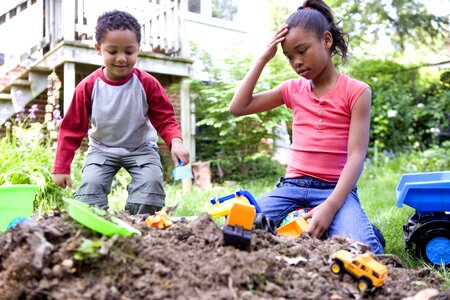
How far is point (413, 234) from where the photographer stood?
218 cm

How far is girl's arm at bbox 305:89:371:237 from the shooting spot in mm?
2037

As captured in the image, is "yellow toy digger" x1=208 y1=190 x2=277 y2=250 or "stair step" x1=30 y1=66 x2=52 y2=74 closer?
"yellow toy digger" x1=208 y1=190 x2=277 y2=250

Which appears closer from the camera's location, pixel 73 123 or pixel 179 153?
pixel 179 153

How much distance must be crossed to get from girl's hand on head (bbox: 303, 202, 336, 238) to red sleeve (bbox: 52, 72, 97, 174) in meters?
1.37

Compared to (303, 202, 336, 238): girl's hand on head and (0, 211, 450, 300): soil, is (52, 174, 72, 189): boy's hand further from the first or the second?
(303, 202, 336, 238): girl's hand on head

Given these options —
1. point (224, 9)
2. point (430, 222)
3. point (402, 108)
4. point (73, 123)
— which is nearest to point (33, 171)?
point (73, 123)

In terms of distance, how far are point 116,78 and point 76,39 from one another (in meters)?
4.05

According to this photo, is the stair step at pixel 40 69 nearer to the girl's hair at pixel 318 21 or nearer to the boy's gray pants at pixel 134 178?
the boy's gray pants at pixel 134 178

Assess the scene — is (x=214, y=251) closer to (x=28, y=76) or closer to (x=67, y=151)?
(x=67, y=151)

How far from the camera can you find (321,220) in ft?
6.68

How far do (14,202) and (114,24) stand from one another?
1043 millimetres

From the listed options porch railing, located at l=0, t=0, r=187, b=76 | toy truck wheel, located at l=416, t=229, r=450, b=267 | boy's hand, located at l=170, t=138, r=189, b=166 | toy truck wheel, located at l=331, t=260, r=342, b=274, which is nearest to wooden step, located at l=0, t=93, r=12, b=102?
porch railing, located at l=0, t=0, r=187, b=76

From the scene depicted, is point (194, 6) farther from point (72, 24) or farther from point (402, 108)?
point (402, 108)

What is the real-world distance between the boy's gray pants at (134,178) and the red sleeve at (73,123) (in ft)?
0.38
